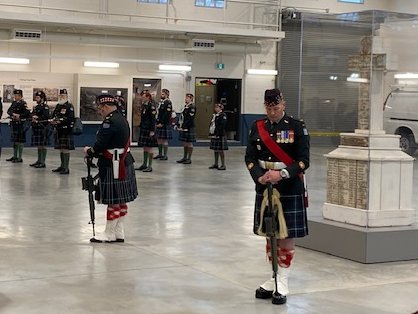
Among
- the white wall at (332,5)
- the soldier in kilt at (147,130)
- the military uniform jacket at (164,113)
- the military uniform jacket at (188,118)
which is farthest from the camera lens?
the white wall at (332,5)

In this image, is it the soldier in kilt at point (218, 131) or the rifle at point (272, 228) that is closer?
the rifle at point (272, 228)

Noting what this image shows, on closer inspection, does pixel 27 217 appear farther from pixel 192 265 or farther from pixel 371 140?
pixel 371 140

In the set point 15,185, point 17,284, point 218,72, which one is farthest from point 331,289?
point 218,72

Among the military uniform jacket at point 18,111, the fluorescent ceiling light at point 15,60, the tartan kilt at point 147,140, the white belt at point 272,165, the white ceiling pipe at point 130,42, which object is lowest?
the tartan kilt at point 147,140

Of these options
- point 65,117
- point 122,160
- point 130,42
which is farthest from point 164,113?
point 122,160

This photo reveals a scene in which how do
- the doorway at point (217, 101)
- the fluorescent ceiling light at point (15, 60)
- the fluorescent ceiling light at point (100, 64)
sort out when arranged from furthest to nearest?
the doorway at point (217, 101), the fluorescent ceiling light at point (100, 64), the fluorescent ceiling light at point (15, 60)

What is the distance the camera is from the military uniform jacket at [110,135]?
24.8 ft

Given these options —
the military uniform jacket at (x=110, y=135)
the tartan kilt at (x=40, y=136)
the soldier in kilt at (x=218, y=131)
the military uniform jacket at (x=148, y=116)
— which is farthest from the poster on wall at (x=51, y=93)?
the military uniform jacket at (x=110, y=135)

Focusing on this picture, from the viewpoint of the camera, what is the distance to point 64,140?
1499cm

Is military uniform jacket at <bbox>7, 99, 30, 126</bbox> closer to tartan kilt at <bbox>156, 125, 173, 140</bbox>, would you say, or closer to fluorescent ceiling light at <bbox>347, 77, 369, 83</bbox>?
tartan kilt at <bbox>156, 125, 173, 140</bbox>

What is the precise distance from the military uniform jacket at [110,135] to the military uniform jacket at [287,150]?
2283 mm

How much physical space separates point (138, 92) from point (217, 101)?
371cm

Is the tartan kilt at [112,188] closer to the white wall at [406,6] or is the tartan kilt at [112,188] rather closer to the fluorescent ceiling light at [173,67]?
the fluorescent ceiling light at [173,67]

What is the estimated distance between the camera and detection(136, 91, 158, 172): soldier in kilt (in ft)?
53.4
